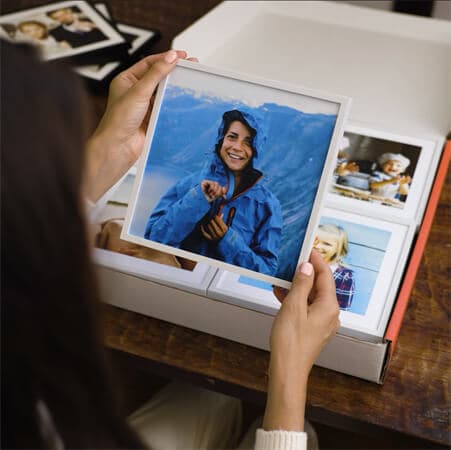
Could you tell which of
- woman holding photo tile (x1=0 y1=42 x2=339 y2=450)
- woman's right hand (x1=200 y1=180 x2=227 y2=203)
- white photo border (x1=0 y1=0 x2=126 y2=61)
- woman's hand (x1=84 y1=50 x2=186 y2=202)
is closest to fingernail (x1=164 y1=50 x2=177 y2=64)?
woman's hand (x1=84 y1=50 x2=186 y2=202)

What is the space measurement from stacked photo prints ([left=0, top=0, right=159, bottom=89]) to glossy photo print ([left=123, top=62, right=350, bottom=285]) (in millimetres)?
465

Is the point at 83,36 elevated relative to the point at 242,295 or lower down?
elevated

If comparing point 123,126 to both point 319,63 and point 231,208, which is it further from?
point 319,63

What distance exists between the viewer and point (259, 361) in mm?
805

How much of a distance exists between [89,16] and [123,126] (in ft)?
1.85

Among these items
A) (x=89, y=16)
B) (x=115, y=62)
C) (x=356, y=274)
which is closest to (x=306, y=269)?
(x=356, y=274)

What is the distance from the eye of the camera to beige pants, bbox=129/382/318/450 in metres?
0.86

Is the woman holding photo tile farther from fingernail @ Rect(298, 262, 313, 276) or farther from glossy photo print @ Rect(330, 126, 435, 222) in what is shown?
Answer: glossy photo print @ Rect(330, 126, 435, 222)

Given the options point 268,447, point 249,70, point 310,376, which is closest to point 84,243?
point 268,447

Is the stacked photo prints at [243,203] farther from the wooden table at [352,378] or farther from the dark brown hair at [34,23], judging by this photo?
the dark brown hair at [34,23]

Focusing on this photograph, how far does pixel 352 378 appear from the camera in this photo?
78 centimetres

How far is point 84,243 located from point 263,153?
374 mm

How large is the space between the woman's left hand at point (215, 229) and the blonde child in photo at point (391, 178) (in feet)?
0.95

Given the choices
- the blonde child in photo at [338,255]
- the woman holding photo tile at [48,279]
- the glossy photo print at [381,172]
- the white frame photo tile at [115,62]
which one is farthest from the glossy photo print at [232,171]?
the white frame photo tile at [115,62]
